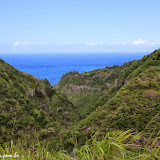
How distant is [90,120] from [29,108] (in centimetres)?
1750

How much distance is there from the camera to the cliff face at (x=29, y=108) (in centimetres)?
2823

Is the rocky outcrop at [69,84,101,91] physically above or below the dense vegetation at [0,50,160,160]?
below

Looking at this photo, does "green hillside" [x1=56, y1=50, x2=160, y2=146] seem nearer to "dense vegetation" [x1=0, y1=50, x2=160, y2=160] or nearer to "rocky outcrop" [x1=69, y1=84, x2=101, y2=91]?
"dense vegetation" [x1=0, y1=50, x2=160, y2=160]

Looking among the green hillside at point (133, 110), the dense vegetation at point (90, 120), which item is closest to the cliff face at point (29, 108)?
the dense vegetation at point (90, 120)

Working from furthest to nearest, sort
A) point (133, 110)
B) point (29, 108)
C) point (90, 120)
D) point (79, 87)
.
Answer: point (79, 87) < point (29, 108) < point (90, 120) < point (133, 110)

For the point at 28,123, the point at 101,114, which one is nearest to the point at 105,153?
the point at 101,114

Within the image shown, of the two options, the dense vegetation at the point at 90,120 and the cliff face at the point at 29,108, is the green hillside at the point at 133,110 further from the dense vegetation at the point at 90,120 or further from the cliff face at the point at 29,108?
the cliff face at the point at 29,108

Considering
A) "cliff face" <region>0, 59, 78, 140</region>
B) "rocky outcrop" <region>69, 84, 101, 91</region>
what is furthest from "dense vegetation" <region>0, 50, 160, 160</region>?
"rocky outcrop" <region>69, 84, 101, 91</region>

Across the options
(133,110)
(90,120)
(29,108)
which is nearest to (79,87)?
(29,108)

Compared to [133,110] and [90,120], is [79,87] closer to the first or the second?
[90,120]

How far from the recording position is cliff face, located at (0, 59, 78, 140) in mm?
28233

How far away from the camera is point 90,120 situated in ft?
70.4

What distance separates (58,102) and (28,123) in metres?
19.5

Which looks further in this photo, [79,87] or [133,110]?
[79,87]
